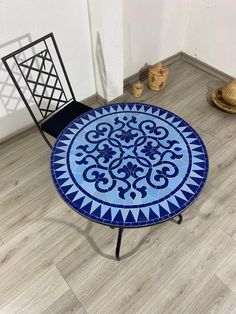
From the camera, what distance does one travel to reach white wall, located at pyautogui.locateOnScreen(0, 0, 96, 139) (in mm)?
1924

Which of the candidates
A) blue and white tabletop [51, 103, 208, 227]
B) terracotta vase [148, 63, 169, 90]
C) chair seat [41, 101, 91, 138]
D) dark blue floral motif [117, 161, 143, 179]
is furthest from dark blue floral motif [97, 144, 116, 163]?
terracotta vase [148, 63, 169, 90]

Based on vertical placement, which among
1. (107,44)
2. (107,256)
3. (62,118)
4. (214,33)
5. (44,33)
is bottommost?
(107,256)

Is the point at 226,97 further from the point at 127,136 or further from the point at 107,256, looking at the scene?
the point at 107,256

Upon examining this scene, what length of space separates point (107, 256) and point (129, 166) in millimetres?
672

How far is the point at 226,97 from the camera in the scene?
8.49 ft

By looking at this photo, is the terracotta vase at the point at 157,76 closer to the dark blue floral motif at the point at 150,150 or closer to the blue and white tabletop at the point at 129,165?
the blue and white tabletop at the point at 129,165

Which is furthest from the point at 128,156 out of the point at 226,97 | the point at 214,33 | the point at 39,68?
the point at 214,33

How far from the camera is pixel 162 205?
52.1 inches

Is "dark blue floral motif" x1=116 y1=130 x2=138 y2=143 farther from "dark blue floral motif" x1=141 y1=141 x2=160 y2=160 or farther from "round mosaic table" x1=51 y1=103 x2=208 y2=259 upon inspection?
"dark blue floral motif" x1=141 y1=141 x2=160 y2=160

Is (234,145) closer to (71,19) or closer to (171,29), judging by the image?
(171,29)

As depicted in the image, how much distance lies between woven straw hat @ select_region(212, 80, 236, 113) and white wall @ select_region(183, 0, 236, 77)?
369 mm

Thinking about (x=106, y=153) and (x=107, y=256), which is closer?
(x=106, y=153)

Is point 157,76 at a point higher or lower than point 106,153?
lower

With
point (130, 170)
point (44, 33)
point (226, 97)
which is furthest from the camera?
point (226, 97)
